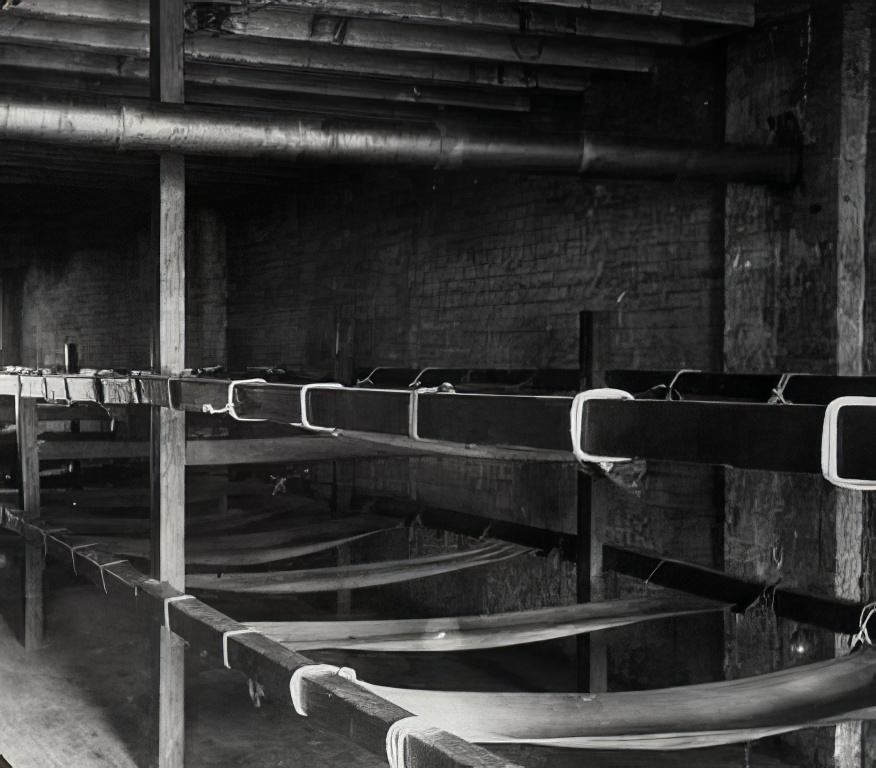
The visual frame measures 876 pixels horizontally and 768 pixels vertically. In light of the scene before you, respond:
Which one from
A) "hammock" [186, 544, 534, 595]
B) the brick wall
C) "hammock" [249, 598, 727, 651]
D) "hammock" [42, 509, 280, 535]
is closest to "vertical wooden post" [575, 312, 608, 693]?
the brick wall

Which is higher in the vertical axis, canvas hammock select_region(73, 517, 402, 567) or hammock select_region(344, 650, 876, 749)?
hammock select_region(344, 650, 876, 749)

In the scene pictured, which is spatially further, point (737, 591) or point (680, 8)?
point (680, 8)

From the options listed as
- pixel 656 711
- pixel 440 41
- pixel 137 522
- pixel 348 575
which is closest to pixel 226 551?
pixel 137 522

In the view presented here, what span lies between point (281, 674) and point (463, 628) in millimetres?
945

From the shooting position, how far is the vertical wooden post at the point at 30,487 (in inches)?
204

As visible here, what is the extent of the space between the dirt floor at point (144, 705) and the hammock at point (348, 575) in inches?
25.5

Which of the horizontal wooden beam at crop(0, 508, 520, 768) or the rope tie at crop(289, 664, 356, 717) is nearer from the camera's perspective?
the horizontal wooden beam at crop(0, 508, 520, 768)

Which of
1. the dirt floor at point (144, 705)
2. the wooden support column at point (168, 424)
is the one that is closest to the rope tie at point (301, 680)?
the wooden support column at point (168, 424)

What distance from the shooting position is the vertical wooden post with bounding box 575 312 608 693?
12.2 ft

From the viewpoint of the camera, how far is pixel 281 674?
2479 mm

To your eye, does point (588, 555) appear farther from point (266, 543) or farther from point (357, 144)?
point (266, 543)

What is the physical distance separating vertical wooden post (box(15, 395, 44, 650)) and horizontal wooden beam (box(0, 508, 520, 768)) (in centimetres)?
118

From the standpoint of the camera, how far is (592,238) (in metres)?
5.36

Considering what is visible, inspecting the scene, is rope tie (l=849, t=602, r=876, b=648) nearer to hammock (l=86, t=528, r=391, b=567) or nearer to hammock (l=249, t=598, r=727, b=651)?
hammock (l=249, t=598, r=727, b=651)
